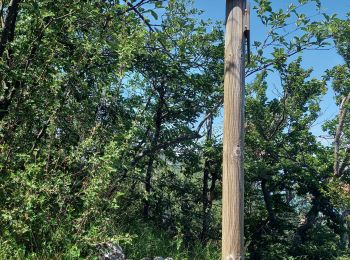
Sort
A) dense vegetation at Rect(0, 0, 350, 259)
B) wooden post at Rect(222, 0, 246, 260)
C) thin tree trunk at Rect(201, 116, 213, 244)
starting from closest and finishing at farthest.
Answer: wooden post at Rect(222, 0, 246, 260) < dense vegetation at Rect(0, 0, 350, 259) < thin tree trunk at Rect(201, 116, 213, 244)

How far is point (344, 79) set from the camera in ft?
40.6

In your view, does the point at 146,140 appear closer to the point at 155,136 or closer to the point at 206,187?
the point at 155,136

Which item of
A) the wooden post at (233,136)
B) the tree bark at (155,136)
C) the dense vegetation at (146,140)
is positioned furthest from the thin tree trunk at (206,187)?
the wooden post at (233,136)

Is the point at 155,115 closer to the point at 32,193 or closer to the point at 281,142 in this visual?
the point at 281,142

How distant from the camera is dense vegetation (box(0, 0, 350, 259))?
4.48 meters

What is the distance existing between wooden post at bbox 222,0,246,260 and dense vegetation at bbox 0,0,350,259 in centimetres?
183

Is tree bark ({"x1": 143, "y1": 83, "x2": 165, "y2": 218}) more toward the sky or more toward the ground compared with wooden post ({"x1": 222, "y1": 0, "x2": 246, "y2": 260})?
more toward the sky

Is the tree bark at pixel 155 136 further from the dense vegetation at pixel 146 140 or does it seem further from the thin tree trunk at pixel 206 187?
the thin tree trunk at pixel 206 187

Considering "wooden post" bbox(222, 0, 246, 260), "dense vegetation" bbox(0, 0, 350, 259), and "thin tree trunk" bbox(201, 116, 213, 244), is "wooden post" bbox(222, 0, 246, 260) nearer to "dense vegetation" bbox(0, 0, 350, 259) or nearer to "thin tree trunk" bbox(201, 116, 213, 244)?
"dense vegetation" bbox(0, 0, 350, 259)

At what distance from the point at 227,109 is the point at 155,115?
6.75 metres

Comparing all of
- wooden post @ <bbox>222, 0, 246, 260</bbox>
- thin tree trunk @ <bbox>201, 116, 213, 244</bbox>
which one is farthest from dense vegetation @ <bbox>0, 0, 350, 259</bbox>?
wooden post @ <bbox>222, 0, 246, 260</bbox>

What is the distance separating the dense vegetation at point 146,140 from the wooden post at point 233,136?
183 centimetres

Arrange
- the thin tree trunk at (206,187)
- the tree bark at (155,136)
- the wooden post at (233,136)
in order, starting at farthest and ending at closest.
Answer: the thin tree trunk at (206,187), the tree bark at (155,136), the wooden post at (233,136)

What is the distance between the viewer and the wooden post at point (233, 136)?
288 cm
